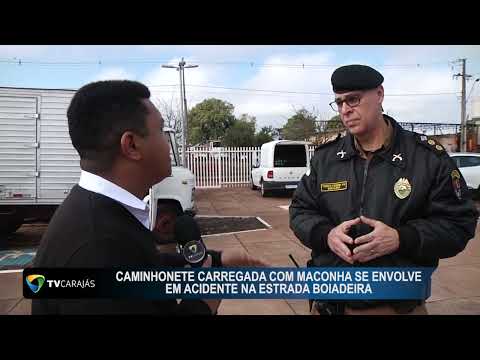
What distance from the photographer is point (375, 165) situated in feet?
5.27

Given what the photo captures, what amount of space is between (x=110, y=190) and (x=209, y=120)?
4.02ft

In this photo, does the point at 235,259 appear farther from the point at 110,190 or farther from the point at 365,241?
the point at 110,190

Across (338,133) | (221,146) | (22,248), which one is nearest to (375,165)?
(338,133)

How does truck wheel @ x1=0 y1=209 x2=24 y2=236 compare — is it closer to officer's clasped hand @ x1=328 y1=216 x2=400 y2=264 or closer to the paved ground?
the paved ground

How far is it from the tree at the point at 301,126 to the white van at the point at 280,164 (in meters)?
0.10

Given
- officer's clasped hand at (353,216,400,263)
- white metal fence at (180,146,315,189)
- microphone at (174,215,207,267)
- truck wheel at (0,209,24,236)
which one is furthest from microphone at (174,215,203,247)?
truck wheel at (0,209,24,236)

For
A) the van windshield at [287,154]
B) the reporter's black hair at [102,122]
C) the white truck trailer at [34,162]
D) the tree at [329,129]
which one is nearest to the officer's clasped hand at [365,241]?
the tree at [329,129]

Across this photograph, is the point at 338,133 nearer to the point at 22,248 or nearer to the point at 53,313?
the point at 53,313

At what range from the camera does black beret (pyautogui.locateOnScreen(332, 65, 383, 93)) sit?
1.70 m

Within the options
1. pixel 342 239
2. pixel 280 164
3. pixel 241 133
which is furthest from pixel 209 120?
pixel 280 164

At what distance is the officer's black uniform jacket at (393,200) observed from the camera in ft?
4.86

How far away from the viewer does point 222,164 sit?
291 centimetres
